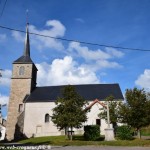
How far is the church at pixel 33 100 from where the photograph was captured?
47812mm

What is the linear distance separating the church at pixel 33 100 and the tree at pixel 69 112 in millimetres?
14010

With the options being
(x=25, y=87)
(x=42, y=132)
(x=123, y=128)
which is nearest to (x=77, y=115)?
(x=123, y=128)

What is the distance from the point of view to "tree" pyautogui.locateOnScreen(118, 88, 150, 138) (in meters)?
29.6

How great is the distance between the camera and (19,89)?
5256cm

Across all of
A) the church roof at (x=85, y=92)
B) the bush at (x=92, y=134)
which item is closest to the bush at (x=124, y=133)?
the bush at (x=92, y=134)

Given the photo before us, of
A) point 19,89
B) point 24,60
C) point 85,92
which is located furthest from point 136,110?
point 24,60

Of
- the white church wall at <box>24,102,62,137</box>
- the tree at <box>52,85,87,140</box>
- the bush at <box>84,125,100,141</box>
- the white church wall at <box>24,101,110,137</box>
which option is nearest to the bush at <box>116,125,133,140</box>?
the bush at <box>84,125,100,141</box>

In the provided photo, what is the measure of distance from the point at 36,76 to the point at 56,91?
758 cm

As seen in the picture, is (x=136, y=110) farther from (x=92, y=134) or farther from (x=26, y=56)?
(x=26, y=56)

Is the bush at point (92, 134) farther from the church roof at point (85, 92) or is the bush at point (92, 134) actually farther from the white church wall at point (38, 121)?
the white church wall at point (38, 121)

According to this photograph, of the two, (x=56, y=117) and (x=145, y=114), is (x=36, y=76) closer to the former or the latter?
(x=56, y=117)

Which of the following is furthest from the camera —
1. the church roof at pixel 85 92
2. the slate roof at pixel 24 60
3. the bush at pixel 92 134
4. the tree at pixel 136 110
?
the slate roof at pixel 24 60

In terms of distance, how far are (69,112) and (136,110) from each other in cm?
779

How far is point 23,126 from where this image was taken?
48.4 meters
